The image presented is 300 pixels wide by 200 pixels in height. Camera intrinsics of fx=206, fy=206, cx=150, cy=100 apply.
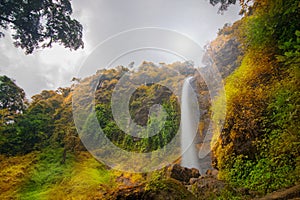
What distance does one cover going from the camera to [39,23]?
27.1ft

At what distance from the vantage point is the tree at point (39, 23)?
750 cm

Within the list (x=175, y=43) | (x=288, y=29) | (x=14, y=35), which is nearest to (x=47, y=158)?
(x=14, y=35)

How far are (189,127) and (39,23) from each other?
768cm

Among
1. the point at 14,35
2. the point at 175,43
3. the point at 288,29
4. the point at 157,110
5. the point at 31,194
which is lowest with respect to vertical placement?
the point at 31,194

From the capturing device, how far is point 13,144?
30.4 ft

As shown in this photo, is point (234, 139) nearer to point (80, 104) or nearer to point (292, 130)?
point (292, 130)

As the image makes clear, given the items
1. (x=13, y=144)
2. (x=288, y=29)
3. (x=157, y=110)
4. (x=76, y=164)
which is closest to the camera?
(x=288, y=29)

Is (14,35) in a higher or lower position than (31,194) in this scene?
higher

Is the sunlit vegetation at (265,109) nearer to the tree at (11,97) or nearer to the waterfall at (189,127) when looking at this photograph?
the waterfall at (189,127)

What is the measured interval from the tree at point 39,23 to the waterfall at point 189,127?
5900mm

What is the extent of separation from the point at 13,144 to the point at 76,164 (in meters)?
3.20

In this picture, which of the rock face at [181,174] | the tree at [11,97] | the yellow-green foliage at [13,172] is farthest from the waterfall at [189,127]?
the tree at [11,97]

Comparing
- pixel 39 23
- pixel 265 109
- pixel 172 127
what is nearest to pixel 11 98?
pixel 39 23

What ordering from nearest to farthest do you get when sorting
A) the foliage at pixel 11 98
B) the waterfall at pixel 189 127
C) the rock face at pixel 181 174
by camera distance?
the rock face at pixel 181 174, the waterfall at pixel 189 127, the foliage at pixel 11 98
